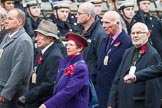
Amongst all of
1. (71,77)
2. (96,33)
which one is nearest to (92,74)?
(96,33)

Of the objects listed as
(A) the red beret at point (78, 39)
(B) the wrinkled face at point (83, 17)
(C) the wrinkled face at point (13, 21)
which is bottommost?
(B) the wrinkled face at point (83, 17)

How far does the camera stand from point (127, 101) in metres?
8.87

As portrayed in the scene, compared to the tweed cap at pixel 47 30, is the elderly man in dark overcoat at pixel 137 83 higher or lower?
lower

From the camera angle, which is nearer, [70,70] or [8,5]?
[70,70]

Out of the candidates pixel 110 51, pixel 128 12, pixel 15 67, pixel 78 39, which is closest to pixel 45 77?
pixel 15 67

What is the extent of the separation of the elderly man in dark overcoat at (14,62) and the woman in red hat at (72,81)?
76cm

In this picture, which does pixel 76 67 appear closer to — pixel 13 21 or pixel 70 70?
pixel 70 70

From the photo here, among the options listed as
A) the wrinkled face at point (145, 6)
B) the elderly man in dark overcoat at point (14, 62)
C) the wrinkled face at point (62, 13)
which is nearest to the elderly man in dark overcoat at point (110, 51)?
the elderly man in dark overcoat at point (14, 62)

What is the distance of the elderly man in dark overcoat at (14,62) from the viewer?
896cm

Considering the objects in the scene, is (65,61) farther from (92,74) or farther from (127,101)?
(92,74)

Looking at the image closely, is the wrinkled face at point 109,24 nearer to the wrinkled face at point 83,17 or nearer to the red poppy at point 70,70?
the wrinkled face at point 83,17

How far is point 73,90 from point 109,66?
182 centimetres

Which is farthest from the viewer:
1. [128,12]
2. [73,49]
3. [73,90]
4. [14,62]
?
[128,12]

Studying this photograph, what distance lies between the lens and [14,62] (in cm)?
907
